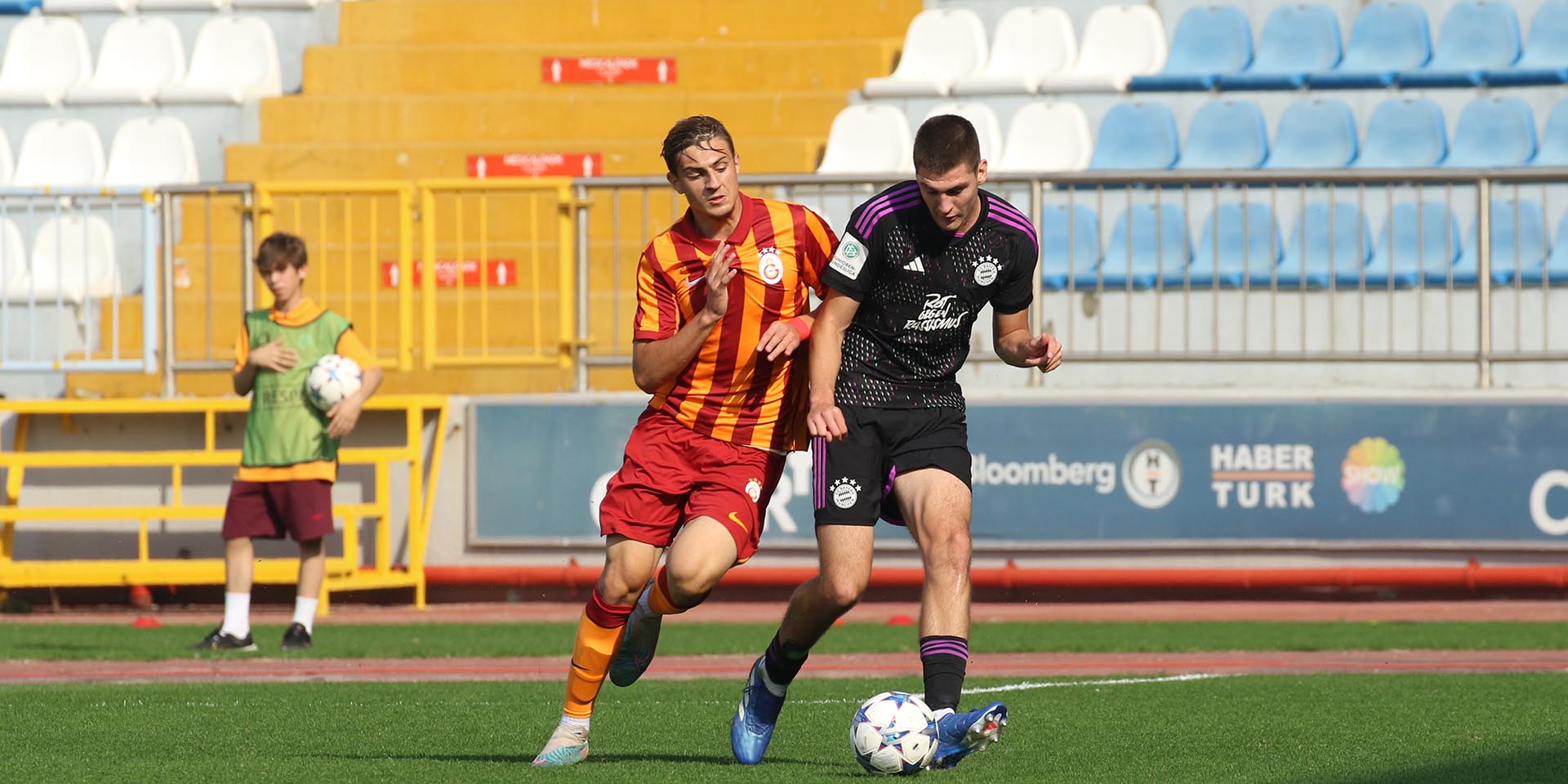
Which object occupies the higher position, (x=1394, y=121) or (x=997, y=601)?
(x=1394, y=121)

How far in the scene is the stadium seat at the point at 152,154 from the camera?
1739 centimetres

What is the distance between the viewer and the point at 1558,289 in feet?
43.2

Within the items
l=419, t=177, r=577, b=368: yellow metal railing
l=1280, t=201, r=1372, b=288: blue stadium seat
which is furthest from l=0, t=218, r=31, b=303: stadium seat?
l=1280, t=201, r=1372, b=288: blue stadium seat

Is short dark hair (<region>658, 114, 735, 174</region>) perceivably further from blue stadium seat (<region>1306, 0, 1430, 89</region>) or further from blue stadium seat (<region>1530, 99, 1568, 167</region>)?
blue stadium seat (<region>1306, 0, 1430, 89</region>)

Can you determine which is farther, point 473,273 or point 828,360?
point 473,273

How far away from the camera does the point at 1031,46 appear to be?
17.9 m

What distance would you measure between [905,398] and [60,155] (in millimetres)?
13495

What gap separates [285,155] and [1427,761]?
1349cm

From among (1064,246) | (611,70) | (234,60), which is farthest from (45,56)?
(1064,246)

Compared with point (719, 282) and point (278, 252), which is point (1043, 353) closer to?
point (719, 282)

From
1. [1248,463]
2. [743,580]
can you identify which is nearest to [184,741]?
[743,580]

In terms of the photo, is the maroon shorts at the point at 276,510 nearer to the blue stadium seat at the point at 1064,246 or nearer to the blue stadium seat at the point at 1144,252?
the blue stadium seat at the point at 1064,246

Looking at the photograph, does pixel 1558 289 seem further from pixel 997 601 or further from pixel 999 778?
pixel 999 778

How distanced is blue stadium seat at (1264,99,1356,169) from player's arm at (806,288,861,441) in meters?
10.7
